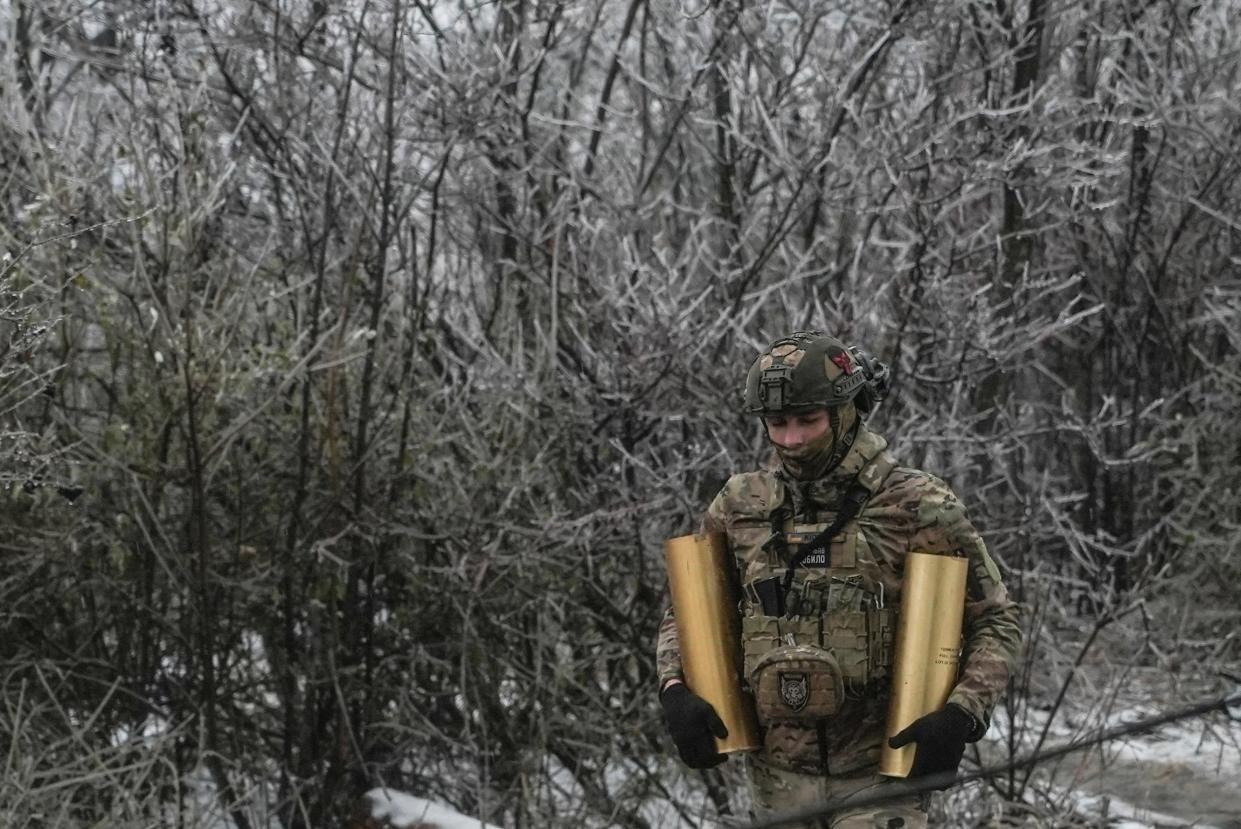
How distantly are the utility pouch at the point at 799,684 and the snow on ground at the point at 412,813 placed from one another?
290cm

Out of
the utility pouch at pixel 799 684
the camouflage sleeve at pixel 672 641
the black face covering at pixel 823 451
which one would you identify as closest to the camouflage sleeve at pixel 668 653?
the camouflage sleeve at pixel 672 641

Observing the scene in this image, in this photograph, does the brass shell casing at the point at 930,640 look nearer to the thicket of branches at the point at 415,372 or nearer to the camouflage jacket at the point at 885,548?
the camouflage jacket at the point at 885,548

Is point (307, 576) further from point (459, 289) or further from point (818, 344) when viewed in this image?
point (818, 344)

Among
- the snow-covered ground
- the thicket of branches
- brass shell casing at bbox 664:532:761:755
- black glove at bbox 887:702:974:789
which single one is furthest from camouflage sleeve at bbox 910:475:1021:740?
the snow-covered ground

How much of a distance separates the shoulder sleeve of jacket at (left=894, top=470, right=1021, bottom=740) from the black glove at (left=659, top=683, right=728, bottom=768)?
0.57 metres

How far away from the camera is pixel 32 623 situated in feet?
20.7

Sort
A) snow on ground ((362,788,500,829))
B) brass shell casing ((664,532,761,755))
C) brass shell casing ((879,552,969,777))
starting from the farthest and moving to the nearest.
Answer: snow on ground ((362,788,500,829)) → brass shell casing ((664,532,761,755)) → brass shell casing ((879,552,969,777))

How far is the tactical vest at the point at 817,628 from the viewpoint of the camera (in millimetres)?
3357

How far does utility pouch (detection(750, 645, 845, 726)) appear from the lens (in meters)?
3.33

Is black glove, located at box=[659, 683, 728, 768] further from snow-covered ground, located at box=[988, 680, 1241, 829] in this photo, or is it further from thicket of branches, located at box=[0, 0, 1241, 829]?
snow-covered ground, located at box=[988, 680, 1241, 829]

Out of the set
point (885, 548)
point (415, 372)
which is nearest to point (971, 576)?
point (885, 548)

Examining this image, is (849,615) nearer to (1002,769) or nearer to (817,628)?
(817,628)

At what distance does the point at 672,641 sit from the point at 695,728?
29 centimetres

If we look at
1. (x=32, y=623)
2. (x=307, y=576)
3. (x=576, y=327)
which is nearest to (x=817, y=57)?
(x=576, y=327)
